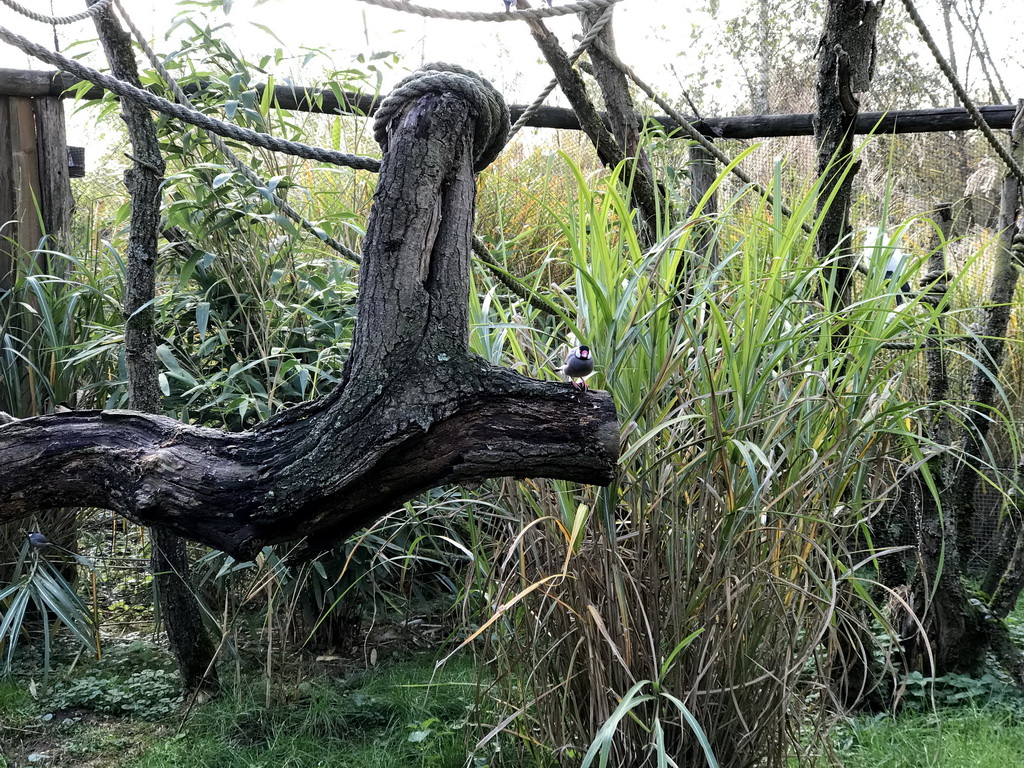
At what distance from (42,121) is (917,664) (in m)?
3.99

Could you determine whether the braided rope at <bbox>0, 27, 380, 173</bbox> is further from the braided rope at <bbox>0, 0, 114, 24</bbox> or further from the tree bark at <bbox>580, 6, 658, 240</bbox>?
the tree bark at <bbox>580, 6, 658, 240</bbox>

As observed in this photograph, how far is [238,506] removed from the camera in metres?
1.17

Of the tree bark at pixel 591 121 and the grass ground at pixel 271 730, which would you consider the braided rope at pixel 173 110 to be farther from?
the grass ground at pixel 271 730

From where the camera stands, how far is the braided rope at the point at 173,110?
5.74 ft

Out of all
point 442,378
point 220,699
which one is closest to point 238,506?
point 442,378

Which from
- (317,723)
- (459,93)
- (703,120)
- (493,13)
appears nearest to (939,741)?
(317,723)

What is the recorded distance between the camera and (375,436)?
116 cm

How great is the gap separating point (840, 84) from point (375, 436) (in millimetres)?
1959

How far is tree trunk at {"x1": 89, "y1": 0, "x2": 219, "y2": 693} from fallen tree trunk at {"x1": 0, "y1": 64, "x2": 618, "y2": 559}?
1.15 m

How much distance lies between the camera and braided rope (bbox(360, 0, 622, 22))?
5.98 feet

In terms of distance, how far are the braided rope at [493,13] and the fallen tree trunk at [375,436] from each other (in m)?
0.61

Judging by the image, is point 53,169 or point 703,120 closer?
point 53,169

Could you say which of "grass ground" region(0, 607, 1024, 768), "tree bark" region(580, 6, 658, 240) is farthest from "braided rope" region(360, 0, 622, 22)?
"grass ground" region(0, 607, 1024, 768)

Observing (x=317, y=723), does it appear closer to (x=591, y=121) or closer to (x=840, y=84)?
(x=591, y=121)
